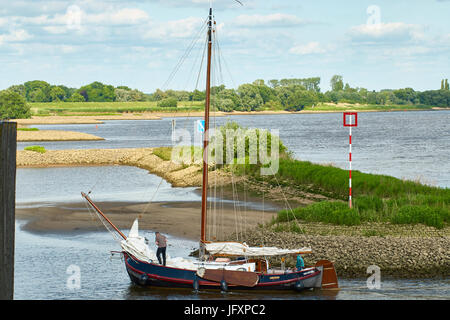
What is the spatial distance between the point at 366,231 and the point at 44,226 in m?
18.1

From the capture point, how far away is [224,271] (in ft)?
70.5

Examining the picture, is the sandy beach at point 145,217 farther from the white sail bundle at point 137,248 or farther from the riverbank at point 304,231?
the white sail bundle at point 137,248

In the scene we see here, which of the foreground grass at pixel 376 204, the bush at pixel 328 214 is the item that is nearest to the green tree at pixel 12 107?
the foreground grass at pixel 376 204

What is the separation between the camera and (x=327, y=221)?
29609 mm

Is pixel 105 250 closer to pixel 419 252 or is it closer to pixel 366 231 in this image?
pixel 366 231

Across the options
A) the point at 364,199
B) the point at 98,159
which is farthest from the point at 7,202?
the point at 98,159

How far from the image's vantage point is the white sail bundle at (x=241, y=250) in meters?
21.8

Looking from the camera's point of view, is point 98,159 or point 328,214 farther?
point 98,159

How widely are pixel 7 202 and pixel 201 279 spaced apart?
15.5m

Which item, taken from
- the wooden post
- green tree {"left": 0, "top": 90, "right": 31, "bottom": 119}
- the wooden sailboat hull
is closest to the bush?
the wooden sailboat hull

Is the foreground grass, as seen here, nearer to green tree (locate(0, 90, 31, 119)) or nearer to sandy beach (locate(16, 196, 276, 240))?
sandy beach (locate(16, 196, 276, 240))

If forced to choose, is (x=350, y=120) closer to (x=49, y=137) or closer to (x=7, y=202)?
(x=7, y=202)

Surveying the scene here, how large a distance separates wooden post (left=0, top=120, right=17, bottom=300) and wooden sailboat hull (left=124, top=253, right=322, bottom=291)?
15.1 m

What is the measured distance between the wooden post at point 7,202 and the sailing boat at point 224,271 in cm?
1504
